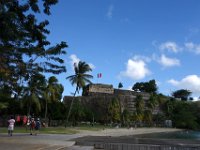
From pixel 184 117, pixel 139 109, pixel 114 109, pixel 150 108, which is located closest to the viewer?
pixel 114 109

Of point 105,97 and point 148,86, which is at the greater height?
point 148,86

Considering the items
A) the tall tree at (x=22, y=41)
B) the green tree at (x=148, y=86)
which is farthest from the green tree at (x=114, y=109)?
the tall tree at (x=22, y=41)

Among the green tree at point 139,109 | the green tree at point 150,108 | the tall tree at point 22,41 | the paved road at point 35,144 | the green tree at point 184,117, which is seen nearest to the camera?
the tall tree at point 22,41

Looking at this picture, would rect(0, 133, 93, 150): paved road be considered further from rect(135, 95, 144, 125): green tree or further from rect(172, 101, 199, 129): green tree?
rect(172, 101, 199, 129): green tree

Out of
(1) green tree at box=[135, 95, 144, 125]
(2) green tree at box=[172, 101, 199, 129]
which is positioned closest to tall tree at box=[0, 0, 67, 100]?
(1) green tree at box=[135, 95, 144, 125]

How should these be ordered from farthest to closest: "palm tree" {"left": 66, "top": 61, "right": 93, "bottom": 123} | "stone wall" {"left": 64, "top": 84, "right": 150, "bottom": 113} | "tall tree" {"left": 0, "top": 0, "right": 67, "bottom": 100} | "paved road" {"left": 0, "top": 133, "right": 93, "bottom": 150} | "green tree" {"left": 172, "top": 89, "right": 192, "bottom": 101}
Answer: "green tree" {"left": 172, "top": 89, "right": 192, "bottom": 101} → "stone wall" {"left": 64, "top": 84, "right": 150, "bottom": 113} → "palm tree" {"left": 66, "top": 61, "right": 93, "bottom": 123} → "paved road" {"left": 0, "top": 133, "right": 93, "bottom": 150} → "tall tree" {"left": 0, "top": 0, "right": 67, "bottom": 100}

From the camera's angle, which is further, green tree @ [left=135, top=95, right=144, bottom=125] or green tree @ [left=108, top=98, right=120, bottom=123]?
green tree @ [left=135, top=95, right=144, bottom=125]

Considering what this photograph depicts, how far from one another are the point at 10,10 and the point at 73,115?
8330 centimetres

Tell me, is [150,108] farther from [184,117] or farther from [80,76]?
[80,76]

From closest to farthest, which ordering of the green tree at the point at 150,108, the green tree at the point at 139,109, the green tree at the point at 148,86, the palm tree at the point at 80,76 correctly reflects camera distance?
1. the palm tree at the point at 80,76
2. the green tree at the point at 139,109
3. the green tree at the point at 150,108
4. the green tree at the point at 148,86

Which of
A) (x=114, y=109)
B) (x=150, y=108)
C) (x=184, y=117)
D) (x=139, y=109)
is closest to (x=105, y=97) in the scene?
(x=114, y=109)

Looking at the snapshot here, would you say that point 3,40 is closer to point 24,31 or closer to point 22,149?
point 24,31

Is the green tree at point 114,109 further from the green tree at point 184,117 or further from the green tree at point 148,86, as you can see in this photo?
the green tree at point 148,86

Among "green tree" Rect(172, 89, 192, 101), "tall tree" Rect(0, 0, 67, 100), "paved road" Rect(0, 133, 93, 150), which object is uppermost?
"green tree" Rect(172, 89, 192, 101)
